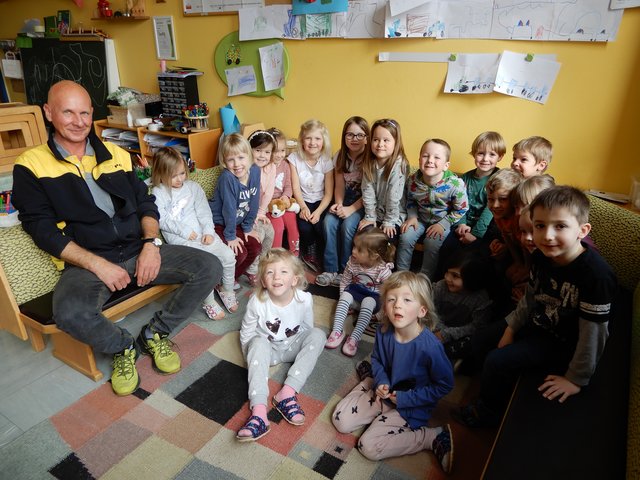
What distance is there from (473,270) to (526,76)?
3.93 ft

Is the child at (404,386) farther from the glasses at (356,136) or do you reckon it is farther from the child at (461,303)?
the glasses at (356,136)

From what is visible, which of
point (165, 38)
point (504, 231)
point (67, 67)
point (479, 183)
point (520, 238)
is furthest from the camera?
point (67, 67)

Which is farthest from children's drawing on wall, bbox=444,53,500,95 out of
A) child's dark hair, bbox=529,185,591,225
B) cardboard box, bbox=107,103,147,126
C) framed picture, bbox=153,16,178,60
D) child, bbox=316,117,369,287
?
cardboard box, bbox=107,103,147,126

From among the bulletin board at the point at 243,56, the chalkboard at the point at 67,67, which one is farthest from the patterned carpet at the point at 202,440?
the chalkboard at the point at 67,67

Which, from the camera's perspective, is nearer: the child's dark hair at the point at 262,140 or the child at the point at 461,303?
the child at the point at 461,303

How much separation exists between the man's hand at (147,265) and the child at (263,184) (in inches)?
28.0

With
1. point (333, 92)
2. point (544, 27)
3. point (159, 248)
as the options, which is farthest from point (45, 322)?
point (544, 27)

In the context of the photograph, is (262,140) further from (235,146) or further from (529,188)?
(529,188)

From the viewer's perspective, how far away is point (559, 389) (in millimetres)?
1325

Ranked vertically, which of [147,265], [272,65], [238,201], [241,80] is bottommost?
[147,265]

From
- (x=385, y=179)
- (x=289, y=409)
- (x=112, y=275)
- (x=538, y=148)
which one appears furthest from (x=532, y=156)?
(x=112, y=275)

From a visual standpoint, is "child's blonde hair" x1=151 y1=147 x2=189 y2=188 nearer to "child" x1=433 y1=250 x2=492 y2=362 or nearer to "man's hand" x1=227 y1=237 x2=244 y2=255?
"man's hand" x1=227 y1=237 x2=244 y2=255

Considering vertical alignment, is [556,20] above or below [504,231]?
above

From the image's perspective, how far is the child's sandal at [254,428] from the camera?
148 cm
